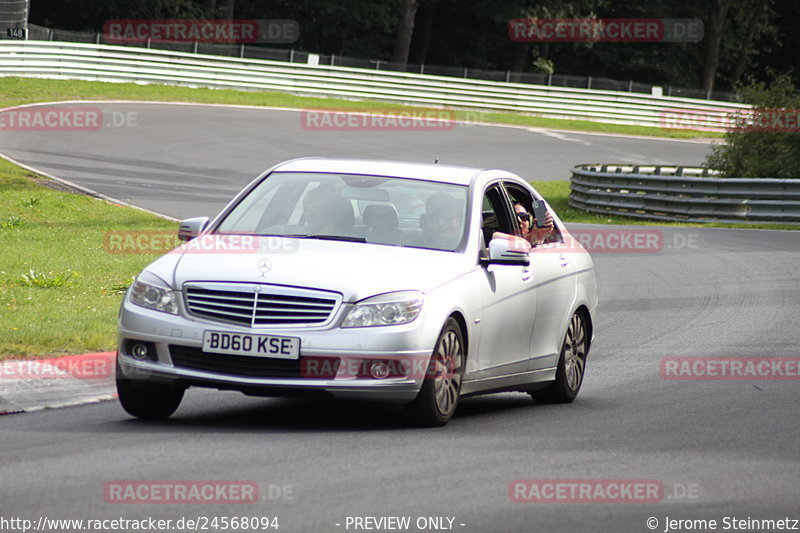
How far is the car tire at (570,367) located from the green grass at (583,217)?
18.6 meters

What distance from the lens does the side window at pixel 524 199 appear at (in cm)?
1000

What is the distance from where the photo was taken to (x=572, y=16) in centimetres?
7050

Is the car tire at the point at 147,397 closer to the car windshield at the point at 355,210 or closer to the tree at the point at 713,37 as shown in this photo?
the car windshield at the point at 355,210

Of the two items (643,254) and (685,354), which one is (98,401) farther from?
(643,254)

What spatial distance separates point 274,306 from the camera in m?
7.50

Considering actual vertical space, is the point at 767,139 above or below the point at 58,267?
above

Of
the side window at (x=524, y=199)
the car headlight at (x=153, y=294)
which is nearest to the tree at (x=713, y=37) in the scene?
the side window at (x=524, y=199)

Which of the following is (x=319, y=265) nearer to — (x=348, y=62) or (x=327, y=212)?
(x=327, y=212)

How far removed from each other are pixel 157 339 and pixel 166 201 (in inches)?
688
